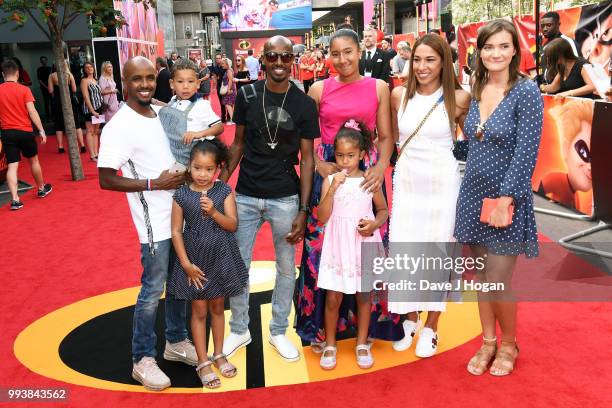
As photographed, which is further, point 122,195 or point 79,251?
point 122,195

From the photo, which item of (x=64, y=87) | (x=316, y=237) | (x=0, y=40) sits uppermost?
(x=0, y=40)

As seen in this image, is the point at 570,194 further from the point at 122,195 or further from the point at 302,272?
the point at 122,195

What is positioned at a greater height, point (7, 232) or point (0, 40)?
point (0, 40)

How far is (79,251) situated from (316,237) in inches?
146

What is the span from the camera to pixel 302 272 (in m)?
3.89

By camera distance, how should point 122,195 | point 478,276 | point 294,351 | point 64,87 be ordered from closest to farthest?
point 478,276 < point 294,351 < point 122,195 < point 64,87

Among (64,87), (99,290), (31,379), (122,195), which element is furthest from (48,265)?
(64,87)

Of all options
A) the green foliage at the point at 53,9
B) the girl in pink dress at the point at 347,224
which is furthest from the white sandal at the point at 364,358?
the green foliage at the point at 53,9

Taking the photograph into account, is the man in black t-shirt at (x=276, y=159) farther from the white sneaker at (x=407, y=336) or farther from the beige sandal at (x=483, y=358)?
the beige sandal at (x=483, y=358)

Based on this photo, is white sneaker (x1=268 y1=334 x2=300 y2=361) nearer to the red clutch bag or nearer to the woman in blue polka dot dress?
the woman in blue polka dot dress

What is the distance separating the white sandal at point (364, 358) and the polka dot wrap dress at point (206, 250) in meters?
0.88

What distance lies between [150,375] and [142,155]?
128 centimetres

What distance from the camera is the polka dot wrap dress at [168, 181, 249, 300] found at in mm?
3357

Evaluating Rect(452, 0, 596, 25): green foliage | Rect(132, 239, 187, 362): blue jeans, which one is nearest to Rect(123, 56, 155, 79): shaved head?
Rect(132, 239, 187, 362): blue jeans
